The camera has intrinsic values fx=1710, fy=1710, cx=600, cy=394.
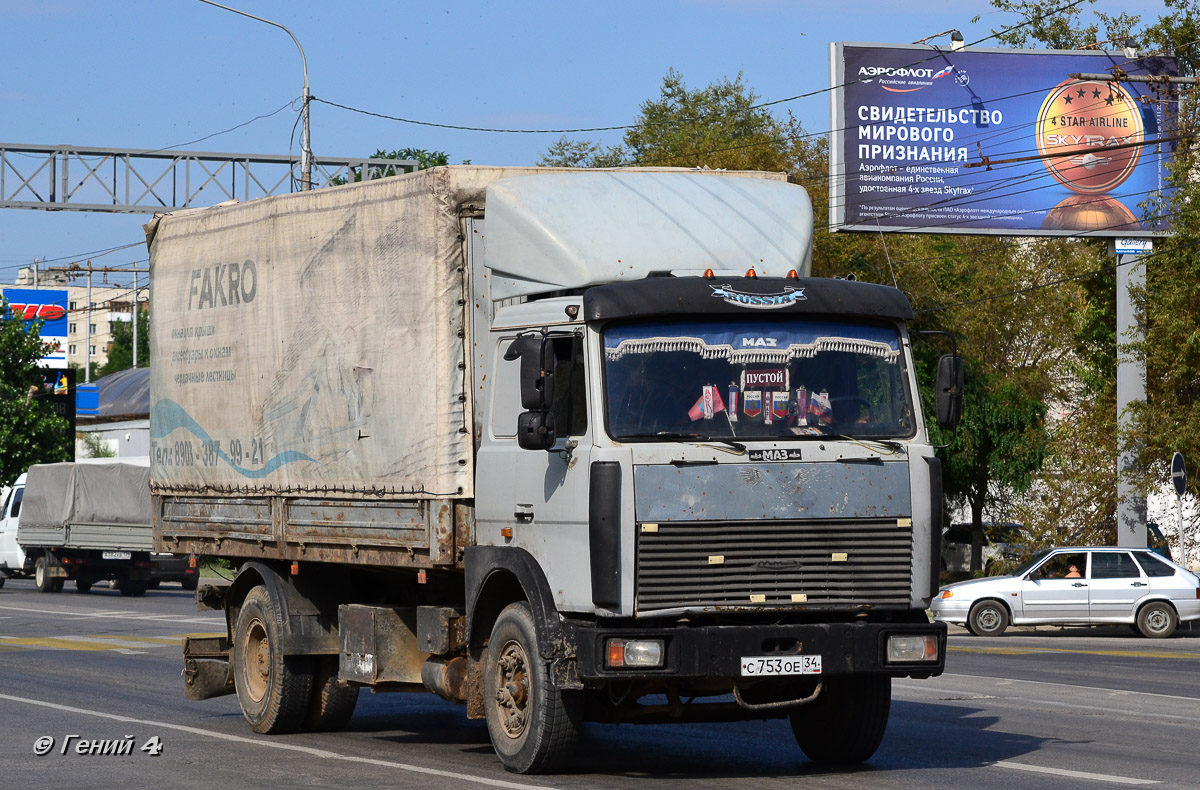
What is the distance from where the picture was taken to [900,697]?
15.4 m


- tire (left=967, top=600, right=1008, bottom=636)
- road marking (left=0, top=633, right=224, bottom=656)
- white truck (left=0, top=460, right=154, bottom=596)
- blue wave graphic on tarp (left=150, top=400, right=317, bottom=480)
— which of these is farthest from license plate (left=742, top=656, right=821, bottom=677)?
white truck (left=0, top=460, right=154, bottom=596)

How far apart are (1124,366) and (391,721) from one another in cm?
2132

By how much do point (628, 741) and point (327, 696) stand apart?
2242mm

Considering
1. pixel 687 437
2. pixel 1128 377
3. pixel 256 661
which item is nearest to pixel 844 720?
pixel 687 437

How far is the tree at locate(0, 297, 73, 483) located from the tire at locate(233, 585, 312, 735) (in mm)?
49688

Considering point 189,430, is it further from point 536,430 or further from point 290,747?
point 536,430

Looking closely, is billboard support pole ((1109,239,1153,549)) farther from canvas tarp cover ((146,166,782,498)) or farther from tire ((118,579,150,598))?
canvas tarp cover ((146,166,782,498))

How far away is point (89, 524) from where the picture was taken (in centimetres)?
3644

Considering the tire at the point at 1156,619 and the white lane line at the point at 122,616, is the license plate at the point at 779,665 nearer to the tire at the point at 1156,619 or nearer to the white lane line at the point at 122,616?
the tire at the point at 1156,619

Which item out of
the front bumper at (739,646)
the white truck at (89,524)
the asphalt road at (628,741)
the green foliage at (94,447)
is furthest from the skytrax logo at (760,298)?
the green foliage at (94,447)

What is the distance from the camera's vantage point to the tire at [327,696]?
12430 millimetres

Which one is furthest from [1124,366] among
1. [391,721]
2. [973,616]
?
[391,721]

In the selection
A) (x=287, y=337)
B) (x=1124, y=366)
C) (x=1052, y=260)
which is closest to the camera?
(x=287, y=337)

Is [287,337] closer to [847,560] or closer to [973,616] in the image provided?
[847,560]
